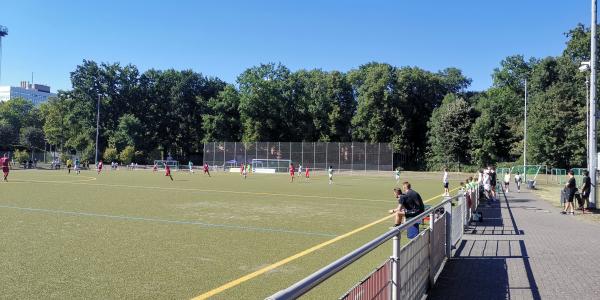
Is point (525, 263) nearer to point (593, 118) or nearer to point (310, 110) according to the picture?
point (593, 118)

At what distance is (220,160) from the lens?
74688 mm

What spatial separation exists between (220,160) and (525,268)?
68.3m

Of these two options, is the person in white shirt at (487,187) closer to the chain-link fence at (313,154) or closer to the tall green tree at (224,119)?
the chain-link fence at (313,154)

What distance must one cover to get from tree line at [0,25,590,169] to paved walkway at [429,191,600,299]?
5848cm

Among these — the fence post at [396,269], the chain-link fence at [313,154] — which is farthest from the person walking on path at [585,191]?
the chain-link fence at [313,154]

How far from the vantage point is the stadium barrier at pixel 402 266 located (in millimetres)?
2922

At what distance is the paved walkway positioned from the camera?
6.89m

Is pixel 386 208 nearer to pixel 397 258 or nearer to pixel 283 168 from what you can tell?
pixel 397 258

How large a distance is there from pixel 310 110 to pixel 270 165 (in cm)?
1907

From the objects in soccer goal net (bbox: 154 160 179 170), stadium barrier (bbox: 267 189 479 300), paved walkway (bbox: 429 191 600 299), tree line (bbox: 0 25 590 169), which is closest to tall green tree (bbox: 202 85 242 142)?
tree line (bbox: 0 25 590 169)

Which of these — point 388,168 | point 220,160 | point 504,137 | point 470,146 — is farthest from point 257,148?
point 504,137

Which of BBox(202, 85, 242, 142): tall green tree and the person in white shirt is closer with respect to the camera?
the person in white shirt

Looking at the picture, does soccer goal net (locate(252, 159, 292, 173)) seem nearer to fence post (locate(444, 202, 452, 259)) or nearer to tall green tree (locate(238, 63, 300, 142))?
tall green tree (locate(238, 63, 300, 142))

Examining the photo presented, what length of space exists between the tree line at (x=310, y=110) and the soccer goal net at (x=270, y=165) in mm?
13951
